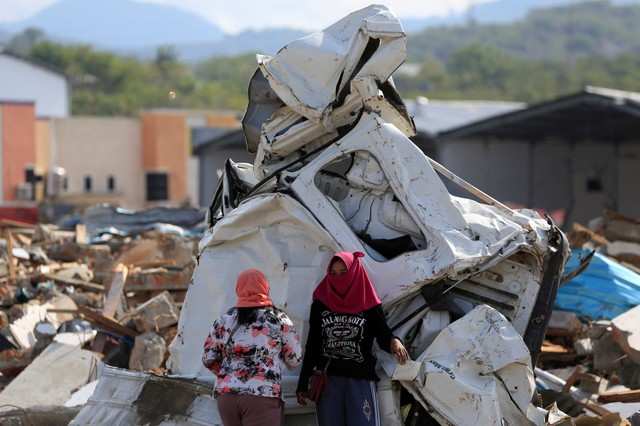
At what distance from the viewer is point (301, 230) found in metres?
7.64

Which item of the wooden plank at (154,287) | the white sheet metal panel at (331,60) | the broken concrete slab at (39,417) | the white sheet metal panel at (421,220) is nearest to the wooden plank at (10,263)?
the wooden plank at (154,287)

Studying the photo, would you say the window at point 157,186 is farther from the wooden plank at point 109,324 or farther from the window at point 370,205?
the window at point 370,205

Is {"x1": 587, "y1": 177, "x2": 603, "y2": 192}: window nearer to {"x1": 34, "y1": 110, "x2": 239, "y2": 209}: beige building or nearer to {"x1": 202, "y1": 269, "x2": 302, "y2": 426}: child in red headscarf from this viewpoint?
{"x1": 34, "y1": 110, "x2": 239, "y2": 209}: beige building

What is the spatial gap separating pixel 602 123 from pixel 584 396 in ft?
74.0

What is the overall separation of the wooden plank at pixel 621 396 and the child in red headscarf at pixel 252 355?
277cm

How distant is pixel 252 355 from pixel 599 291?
4.67m

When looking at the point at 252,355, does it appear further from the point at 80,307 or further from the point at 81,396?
the point at 80,307

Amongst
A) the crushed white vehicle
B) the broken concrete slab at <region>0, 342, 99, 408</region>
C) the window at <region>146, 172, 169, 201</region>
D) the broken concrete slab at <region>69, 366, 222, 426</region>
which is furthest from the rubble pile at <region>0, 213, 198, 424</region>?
the window at <region>146, 172, 169, 201</region>

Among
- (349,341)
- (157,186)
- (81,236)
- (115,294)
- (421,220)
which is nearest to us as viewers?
(349,341)

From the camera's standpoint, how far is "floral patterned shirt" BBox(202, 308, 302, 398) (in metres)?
6.64

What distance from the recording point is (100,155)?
53.5 m

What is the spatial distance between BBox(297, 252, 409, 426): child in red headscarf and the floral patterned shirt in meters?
0.21

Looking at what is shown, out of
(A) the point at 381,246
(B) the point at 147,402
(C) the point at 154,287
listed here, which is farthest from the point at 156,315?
(A) the point at 381,246

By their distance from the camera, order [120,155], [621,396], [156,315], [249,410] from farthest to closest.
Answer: [120,155]
[156,315]
[621,396]
[249,410]
